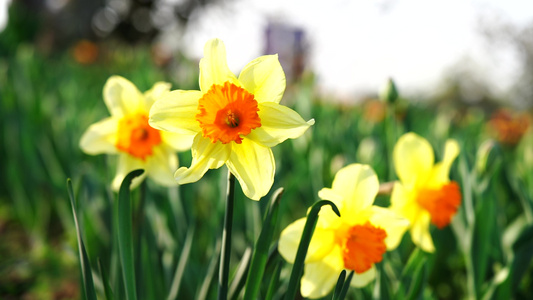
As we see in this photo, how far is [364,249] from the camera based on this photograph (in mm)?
736

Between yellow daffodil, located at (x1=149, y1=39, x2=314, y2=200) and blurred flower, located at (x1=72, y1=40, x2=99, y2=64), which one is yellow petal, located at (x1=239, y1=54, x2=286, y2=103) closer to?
yellow daffodil, located at (x1=149, y1=39, x2=314, y2=200)

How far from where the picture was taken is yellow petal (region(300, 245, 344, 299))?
786mm

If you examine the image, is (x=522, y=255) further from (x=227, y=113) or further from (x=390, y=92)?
(x=227, y=113)

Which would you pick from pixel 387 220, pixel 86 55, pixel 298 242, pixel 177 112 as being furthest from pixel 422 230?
pixel 86 55

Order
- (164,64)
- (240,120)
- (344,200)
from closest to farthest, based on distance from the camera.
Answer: (240,120) → (344,200) → (164,64)

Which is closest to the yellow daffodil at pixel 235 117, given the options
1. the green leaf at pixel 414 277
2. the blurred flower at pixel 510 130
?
the green leaf at pixel 414 277

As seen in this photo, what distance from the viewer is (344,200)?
79 centimetres

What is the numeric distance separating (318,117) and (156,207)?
5.03ft

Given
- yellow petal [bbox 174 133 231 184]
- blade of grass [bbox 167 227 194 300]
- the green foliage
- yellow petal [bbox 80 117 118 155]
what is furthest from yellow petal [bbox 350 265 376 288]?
yellow petal [bbox 80 117 118 155]

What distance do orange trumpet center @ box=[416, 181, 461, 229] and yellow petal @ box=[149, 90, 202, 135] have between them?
552 millimetres

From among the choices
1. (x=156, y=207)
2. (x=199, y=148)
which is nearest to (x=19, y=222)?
(x=156, y=207)

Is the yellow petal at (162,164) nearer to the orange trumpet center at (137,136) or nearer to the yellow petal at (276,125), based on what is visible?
the orange trumpet center at (137,136)

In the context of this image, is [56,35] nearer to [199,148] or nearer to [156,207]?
[156,207]

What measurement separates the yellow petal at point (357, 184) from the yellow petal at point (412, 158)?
26cm
